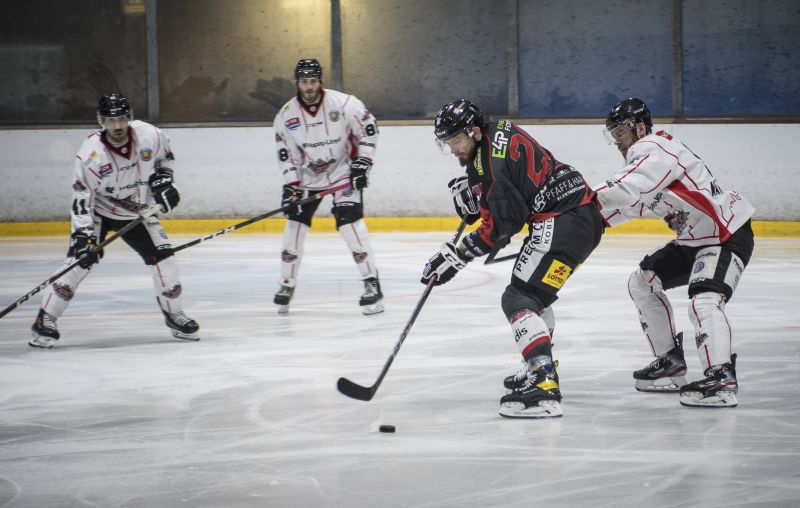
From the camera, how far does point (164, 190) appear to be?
5496mm

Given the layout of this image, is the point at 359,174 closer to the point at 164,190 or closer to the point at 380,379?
the point at 164,190

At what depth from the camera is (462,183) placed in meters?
4.04

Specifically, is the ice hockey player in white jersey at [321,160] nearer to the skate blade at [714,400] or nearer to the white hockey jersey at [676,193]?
the white hockey jersey at [676,193]

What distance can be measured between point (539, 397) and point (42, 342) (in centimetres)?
265

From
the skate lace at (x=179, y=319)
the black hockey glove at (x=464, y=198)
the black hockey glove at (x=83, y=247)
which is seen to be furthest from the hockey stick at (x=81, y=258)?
the black hockey glove at (x=464, y=198)

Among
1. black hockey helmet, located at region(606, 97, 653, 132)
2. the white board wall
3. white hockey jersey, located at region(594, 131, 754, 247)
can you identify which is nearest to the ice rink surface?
white hockey jersey, located at region(594, 131, 754, 247)

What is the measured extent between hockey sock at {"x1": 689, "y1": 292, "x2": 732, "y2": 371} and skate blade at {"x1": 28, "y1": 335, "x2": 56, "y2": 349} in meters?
3.02

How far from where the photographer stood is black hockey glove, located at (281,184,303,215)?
21.3 ft

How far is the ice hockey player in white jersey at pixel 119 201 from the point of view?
17.4ft

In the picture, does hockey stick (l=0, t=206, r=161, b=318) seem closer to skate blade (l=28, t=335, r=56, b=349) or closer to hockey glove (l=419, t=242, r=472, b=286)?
skate blade (l=28, t=335, r=56, b=349)

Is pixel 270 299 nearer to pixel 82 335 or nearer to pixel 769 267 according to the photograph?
pixel 82 335

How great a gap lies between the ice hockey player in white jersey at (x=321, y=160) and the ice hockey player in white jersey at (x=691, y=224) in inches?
101

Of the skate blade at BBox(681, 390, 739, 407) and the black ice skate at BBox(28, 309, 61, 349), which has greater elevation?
the skate blade at BBox(681, 390, 739, 407)

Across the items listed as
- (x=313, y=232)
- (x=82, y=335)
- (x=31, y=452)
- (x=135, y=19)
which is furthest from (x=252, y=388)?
(x=135, y=19)
